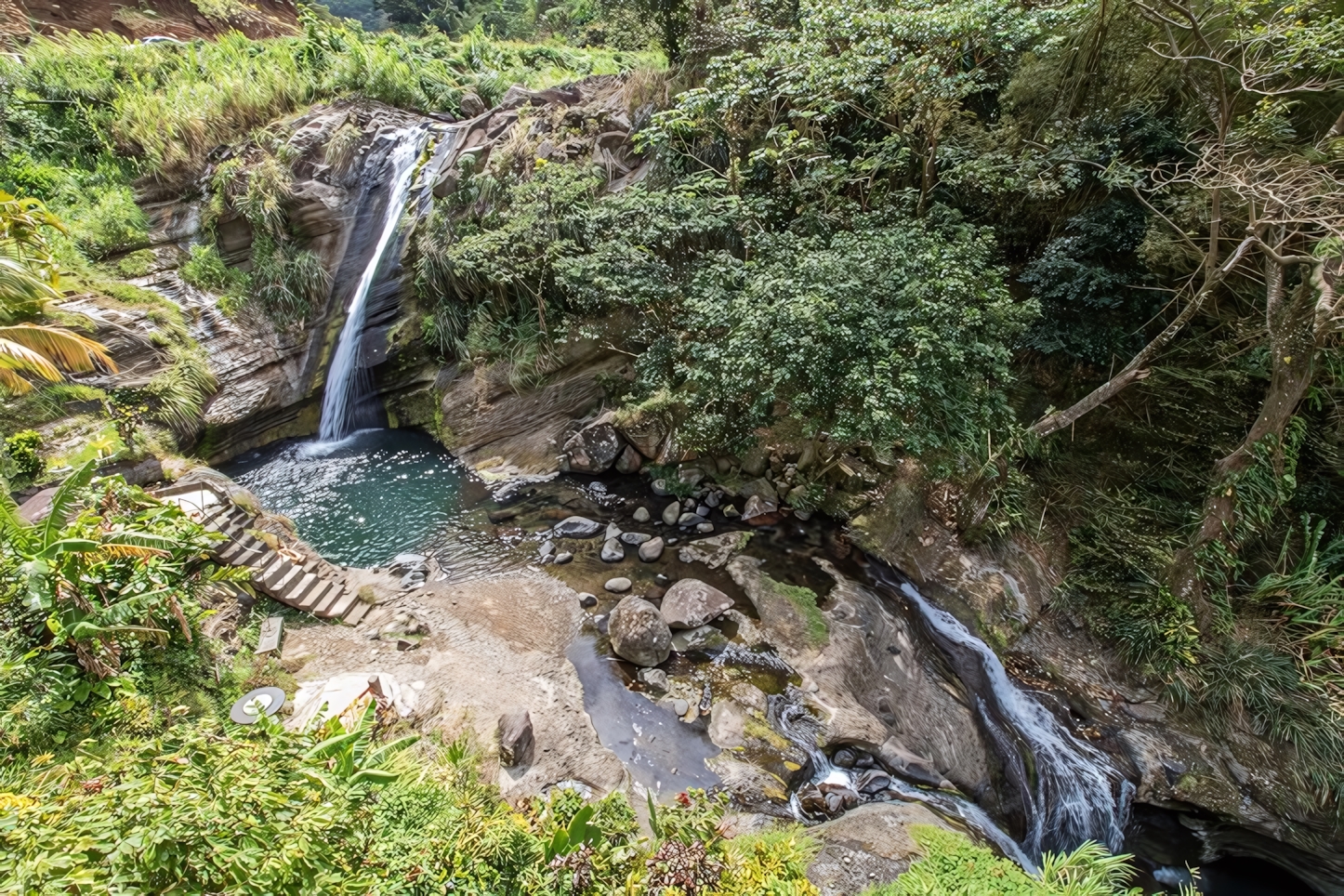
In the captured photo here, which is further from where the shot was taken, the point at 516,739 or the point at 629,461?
the point at 629,461

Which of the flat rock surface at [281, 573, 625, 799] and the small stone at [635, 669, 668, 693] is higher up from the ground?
the flat rock surface at [281, 573, 625, 799]

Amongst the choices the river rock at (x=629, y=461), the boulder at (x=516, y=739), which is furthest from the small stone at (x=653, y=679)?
the river rock at (x=629, y=461)

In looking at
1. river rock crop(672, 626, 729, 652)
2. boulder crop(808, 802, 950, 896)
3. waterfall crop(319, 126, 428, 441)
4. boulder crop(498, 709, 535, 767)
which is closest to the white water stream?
boulder crop(808, 802, 950, 896)

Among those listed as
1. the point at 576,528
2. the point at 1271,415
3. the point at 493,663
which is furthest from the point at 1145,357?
the point at 493,663

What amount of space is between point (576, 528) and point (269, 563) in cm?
439

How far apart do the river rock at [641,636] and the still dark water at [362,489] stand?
4.35 meters

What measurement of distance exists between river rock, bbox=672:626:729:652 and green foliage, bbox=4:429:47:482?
9.17m

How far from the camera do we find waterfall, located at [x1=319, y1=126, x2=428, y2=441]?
42.7ft

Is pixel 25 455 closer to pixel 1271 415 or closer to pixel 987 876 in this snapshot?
pixel 987 876

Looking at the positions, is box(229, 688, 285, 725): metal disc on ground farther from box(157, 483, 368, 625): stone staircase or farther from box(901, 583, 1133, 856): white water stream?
box(901, 583, 1133, 856): white water stream

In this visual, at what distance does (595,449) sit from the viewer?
436 inches

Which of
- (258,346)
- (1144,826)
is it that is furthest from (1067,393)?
(258,346)

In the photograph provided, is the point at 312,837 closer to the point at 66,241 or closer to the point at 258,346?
the point at 258,346

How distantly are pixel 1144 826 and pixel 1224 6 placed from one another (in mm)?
9476
